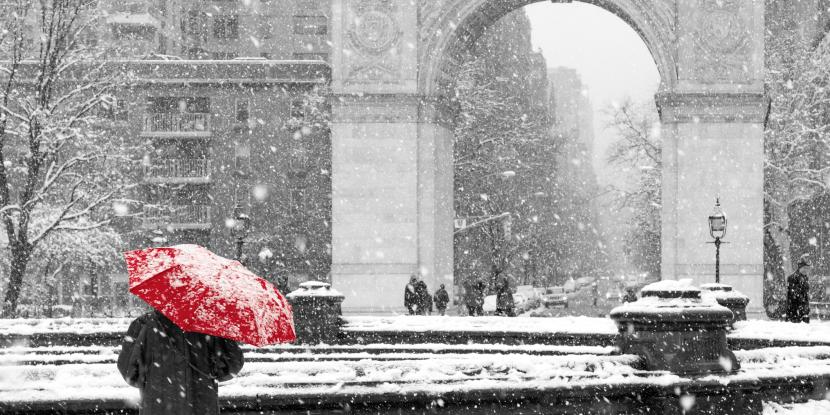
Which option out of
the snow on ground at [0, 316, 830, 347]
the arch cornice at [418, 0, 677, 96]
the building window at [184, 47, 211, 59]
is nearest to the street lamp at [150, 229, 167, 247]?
the building window at [184, 47, 211, 59]

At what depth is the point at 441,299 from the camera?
27.8 meters

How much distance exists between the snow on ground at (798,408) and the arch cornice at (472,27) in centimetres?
1729

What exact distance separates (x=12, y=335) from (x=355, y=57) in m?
13.6

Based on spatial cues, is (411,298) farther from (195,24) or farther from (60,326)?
(195,24)

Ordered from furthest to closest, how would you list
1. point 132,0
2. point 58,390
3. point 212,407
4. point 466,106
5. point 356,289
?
point 132,0, point 466,106, point 356,289, point 58,390, point 212,407

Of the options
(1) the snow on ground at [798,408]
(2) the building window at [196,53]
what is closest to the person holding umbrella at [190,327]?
(1) the snow on ground at [798,408]

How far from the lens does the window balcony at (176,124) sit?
52.8m

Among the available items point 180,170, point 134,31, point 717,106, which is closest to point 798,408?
point 717,106

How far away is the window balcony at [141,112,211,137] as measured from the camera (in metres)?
52.8

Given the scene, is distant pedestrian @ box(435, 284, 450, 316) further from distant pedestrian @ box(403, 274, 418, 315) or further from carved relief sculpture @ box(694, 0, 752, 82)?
carved relief sculpture @ box(694, 0, 752, 82)

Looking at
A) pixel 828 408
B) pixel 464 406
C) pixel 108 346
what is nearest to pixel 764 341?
pixel 828 408

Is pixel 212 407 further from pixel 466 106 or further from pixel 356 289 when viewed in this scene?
pixel 466 106

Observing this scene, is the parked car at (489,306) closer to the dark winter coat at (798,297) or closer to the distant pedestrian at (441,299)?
the distant pedestrian at (441,299)

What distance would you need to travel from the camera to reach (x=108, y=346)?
16.4 metres
